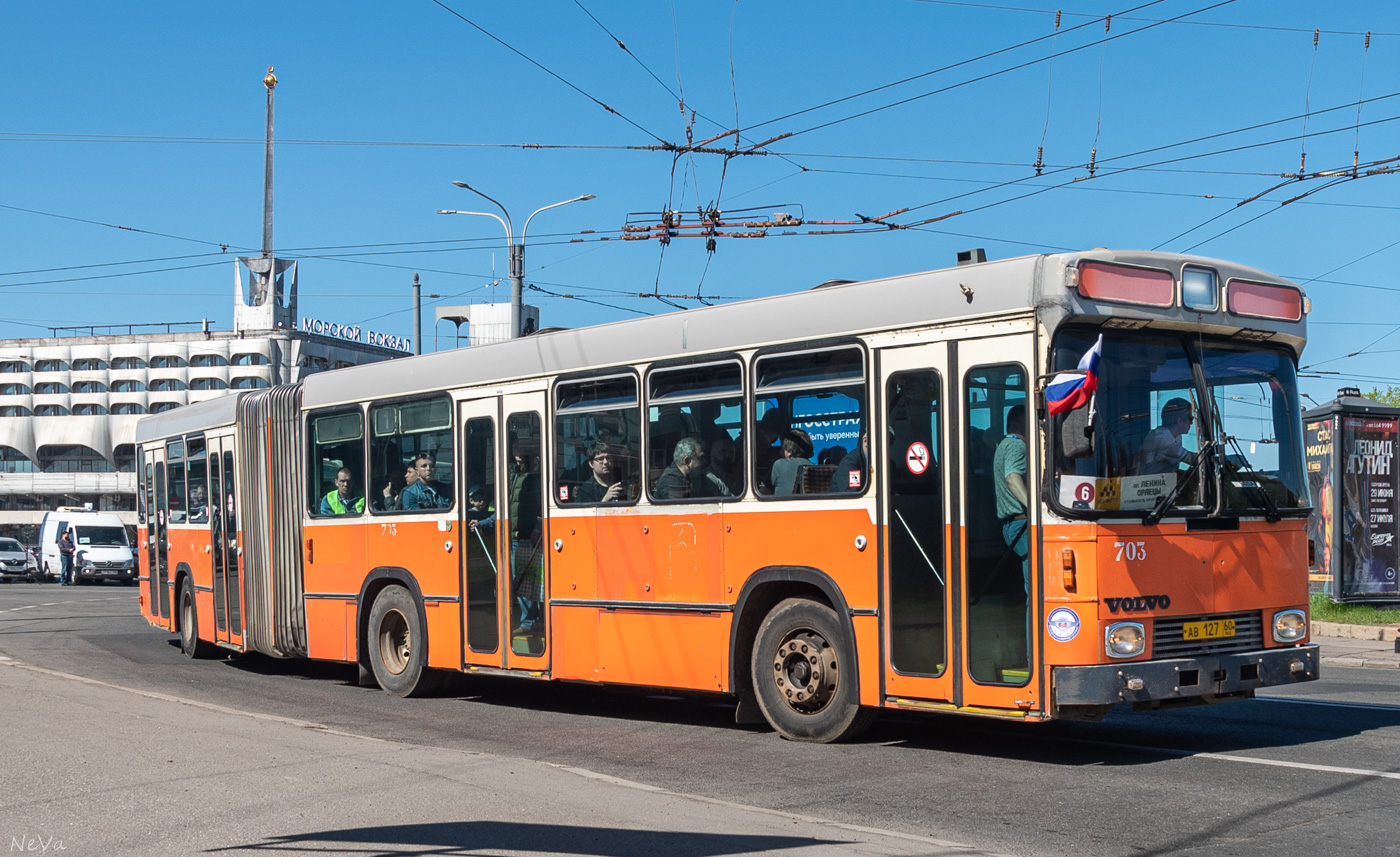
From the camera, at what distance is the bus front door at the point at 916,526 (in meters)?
9.15

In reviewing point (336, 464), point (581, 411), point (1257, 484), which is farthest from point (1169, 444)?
point (336, 464)

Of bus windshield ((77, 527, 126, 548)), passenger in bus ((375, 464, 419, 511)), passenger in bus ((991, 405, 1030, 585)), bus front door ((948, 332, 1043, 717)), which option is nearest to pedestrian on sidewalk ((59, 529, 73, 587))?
bus windshield ((77, 527, 126, 548))

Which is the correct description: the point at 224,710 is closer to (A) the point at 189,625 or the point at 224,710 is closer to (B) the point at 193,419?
(B) the point at 193,419

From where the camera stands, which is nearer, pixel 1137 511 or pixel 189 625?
pixel 1137 511

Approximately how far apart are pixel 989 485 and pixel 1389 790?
2737mm

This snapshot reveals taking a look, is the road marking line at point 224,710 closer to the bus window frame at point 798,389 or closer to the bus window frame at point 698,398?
the bus window frame at point 698,398

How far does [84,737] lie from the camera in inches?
392

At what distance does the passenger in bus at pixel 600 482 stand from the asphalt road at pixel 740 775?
1.82 m

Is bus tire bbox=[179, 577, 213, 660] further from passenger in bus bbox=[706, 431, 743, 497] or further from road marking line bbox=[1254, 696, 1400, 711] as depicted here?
road marking line bbox=[1254, 696, 1400, 711]

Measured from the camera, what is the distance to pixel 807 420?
10.1 metres

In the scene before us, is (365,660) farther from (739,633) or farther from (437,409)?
(739,633)

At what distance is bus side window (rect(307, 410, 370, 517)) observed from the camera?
14.9 metres

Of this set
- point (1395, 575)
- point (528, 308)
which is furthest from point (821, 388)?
point (528, 308)

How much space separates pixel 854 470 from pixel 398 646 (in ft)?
21.3
